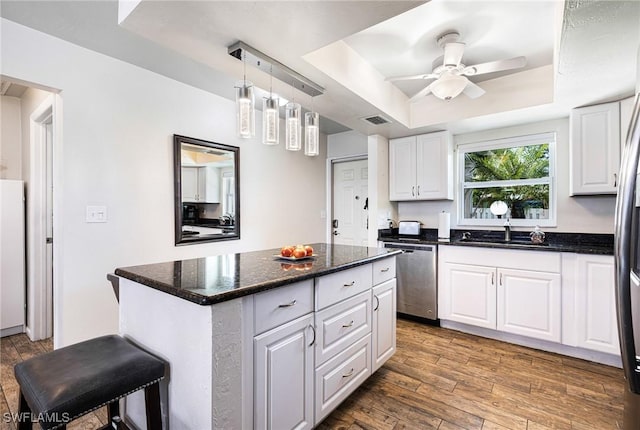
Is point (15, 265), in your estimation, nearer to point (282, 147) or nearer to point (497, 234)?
point (282, 147)

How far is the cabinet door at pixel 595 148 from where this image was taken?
2.49 m

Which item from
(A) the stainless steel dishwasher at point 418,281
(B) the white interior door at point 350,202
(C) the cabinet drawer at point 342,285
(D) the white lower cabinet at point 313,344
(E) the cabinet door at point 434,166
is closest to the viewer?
(D) the white lower cabinet at point 313,344

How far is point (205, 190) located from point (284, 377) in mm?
2252

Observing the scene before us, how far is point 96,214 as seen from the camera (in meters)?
2.36

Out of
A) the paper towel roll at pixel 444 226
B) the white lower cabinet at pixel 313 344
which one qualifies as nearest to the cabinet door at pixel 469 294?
the paper towel roll at pixel 444 226

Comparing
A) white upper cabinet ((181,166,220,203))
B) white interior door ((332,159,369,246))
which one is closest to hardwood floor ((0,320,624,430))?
white upper cabinet ((181,166,220,203))

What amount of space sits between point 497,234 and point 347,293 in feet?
7.95

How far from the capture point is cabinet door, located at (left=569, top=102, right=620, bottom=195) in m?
2.49

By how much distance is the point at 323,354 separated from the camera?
64.2 inches

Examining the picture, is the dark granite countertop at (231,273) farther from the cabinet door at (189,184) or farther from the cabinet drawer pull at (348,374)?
the cabinet door at (189,184)

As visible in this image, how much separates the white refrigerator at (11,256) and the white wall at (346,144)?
143 inches

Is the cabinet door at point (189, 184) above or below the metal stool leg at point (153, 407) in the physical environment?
above

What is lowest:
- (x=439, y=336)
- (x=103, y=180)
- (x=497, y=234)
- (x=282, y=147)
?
(x=439, y=336)

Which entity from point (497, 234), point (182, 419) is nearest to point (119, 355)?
point (182, 419)
